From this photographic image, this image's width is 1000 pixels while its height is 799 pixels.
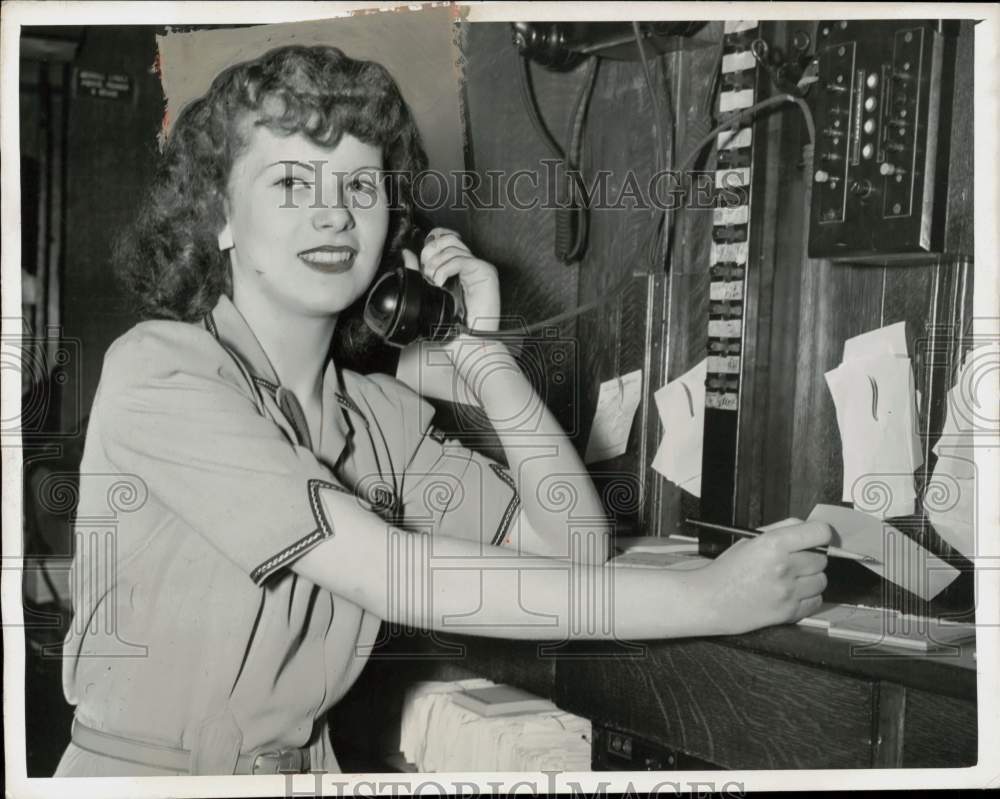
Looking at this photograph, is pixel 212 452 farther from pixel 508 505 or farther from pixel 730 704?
pixel 730 704

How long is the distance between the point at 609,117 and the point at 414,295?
1.08 ft

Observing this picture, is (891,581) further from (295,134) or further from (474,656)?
(295,134)

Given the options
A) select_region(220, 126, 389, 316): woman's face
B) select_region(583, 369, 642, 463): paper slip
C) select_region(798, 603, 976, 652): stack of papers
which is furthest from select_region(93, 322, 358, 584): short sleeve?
select_region(798, 603, 976, 652): stack of papers

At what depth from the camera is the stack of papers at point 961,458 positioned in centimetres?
121

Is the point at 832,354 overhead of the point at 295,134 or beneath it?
beneath

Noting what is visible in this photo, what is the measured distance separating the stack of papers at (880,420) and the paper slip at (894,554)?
0.06ft

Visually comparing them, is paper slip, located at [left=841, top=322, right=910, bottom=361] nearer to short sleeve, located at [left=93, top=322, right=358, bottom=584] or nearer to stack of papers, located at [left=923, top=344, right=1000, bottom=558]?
stack of papers, located at [left=923, top=344, right=1000, bottom=558]

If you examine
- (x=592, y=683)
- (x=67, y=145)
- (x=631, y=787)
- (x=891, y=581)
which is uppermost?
(x=67, y=145)

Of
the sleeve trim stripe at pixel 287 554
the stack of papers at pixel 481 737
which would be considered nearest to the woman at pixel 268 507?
the sleeve trim stripe at pixel 287 554

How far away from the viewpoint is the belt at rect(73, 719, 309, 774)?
3.85 feet

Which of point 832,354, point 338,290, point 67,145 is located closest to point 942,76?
point 832,354

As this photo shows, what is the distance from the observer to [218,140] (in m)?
1.18

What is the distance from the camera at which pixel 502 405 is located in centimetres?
124

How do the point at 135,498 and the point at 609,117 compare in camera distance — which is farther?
the point at 609,117
